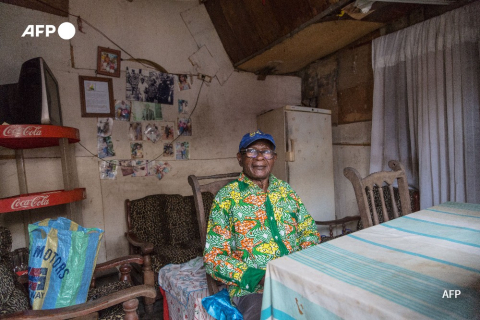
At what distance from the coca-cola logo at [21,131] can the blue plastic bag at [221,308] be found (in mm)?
1406

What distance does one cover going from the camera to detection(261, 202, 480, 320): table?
0.57 metres

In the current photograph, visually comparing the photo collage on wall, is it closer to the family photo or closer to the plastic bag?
the family photo

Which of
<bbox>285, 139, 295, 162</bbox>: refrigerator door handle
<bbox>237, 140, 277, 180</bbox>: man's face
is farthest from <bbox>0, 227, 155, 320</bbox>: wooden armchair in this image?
<bbox>285, 139, 295, 162</bbox>: refrigerator door handle

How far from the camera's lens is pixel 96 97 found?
8.76ft

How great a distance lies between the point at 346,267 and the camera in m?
0.77

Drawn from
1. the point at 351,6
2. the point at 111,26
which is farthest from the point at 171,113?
the point at 351,6

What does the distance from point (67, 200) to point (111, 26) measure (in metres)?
1.89

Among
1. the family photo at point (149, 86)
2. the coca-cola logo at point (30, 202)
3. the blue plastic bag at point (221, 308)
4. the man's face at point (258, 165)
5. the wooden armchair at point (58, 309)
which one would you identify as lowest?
the blue plastic bag at point (221, 308)

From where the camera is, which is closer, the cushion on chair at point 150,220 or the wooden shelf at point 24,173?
the wooden shelf at point 24,173

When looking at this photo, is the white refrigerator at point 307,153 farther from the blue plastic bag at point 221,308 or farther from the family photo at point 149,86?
the blue plastic bag at point 221,308

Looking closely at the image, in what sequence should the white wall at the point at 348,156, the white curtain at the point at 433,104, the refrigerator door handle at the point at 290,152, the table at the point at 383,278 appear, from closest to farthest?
1. the table at the point at 383,278
2. the white curtain at the point at 433,104
3. the refrigerator door handle at the point at 290,152
4. the white wall at the point at 348,156

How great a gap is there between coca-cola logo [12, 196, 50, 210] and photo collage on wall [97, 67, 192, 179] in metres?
1.01

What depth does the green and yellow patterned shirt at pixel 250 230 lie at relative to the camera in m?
1.27

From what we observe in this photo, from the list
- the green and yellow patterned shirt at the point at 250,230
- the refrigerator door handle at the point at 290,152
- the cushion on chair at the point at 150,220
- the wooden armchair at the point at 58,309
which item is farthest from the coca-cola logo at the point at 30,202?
the refrigerator door handle at the point at 290,152
